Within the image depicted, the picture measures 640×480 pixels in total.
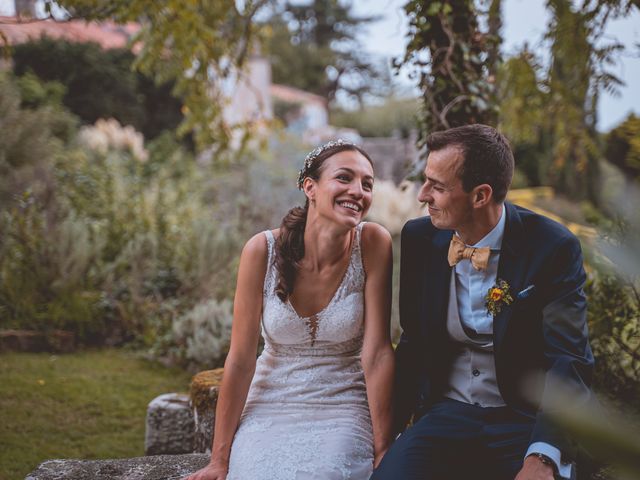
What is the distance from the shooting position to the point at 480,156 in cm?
232

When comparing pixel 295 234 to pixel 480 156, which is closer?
pixel 480 156

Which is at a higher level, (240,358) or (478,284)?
(478,284)

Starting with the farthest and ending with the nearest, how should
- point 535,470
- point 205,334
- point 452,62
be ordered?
point 205,334 → point 452,62 → point 535,470

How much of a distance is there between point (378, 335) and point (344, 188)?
2.00 ft

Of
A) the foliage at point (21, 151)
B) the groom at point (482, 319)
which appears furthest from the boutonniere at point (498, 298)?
the foliage at point (21, 151)

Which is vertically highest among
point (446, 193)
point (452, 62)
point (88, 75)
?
A: point (88, 75)

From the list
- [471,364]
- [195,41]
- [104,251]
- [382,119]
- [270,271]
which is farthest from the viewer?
[382,119]

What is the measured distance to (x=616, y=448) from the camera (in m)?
0.58

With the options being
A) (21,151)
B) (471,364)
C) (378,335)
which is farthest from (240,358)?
(21,151)

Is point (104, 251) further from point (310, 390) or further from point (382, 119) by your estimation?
point (382, 119)

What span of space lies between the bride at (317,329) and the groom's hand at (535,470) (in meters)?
0.59

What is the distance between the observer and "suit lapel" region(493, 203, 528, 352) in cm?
224

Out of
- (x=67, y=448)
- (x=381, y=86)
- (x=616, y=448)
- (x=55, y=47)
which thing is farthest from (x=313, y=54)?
(x=616, y=448)

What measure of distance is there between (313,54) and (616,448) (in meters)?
35.1
